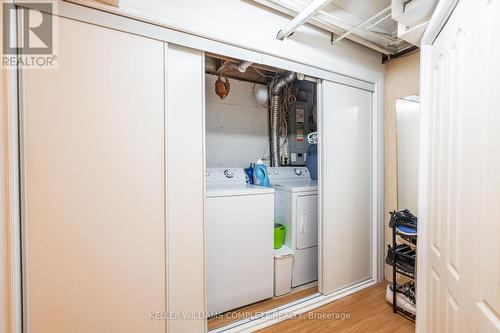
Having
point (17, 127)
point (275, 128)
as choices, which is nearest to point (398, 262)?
point (275, 128)

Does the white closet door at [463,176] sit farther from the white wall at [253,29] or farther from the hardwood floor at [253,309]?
the hardwood floor at [253,309]

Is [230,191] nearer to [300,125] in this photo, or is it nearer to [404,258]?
[404,258]

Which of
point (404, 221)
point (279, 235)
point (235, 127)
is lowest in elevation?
point (279, 235)

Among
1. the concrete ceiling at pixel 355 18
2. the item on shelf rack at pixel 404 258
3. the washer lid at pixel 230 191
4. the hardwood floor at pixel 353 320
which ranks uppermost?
the concrete ceiling at pixel 355 18

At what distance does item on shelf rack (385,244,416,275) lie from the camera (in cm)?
205

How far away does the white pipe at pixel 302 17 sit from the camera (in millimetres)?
1575

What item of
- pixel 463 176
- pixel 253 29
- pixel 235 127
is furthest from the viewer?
pixel 235 127

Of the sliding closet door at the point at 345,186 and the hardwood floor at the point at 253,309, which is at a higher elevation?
the sliding closet door at the point at 345,186

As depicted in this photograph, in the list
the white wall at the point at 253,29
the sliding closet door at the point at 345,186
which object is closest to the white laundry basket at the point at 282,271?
the sliding closet door at the point at 345,186

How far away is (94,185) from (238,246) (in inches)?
46.8

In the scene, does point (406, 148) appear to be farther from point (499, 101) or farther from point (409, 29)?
Result: point (499, 101)

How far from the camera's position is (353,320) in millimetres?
2006

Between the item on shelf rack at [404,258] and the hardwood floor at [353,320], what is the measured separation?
39cm

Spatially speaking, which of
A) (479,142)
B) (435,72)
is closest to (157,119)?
(479,142)
